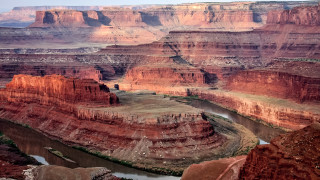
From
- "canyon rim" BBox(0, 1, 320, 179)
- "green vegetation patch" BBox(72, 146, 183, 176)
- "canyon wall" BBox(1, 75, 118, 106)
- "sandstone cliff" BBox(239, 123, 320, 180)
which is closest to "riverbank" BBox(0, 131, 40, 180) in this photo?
"canyon rim" BBox(0, 1, 320, 179)

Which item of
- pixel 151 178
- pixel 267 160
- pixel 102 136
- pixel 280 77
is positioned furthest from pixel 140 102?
pixel 267 160

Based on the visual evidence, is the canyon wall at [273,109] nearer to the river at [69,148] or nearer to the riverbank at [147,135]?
the river at [69,148]

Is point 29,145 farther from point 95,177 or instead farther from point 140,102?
point 95,177

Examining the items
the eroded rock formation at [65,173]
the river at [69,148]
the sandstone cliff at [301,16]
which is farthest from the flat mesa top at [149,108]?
the sandstone cliff at [301,16]

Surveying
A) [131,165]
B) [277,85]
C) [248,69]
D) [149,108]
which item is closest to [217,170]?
[131,165]

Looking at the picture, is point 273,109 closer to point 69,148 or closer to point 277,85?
point 277,85

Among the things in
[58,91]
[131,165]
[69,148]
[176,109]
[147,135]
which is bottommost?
[131,165]
